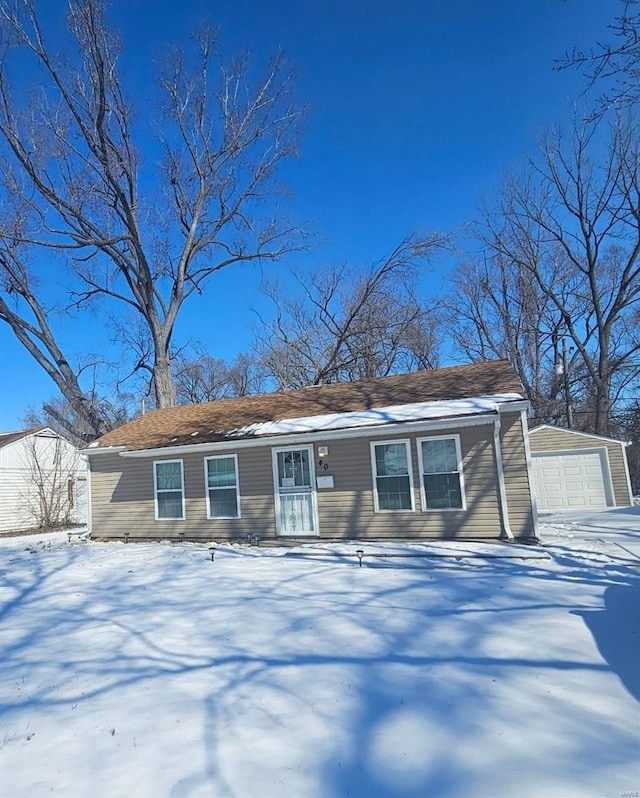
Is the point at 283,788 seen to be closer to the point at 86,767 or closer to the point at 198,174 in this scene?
the point at 86,767

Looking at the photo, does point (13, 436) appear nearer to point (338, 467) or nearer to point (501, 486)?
point (338, 467)

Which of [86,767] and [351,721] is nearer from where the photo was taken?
[86,767]

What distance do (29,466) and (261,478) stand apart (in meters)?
13.7

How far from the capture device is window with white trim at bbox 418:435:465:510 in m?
9.91

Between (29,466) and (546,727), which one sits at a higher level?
(29,466)

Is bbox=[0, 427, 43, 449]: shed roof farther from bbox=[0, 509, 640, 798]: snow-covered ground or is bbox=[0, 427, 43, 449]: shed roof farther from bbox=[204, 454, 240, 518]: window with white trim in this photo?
bbox=[0, 509, 640, 798]: snow-covered ground

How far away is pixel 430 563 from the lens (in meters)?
8.11

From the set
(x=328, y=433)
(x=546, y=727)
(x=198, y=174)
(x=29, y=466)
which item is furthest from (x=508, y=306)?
(x=546, y=727)

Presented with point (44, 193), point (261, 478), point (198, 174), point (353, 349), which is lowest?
point (261, 478)

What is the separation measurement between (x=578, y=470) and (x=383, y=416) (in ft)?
33.3

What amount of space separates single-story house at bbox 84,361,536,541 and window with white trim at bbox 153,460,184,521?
0.03m

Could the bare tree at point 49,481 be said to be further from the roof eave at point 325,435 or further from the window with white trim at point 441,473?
the window with white trim at point 441,473

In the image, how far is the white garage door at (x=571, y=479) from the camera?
55.8 feet

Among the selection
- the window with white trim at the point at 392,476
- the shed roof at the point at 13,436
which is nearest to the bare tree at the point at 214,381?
the shed roof at the point at 13,436
